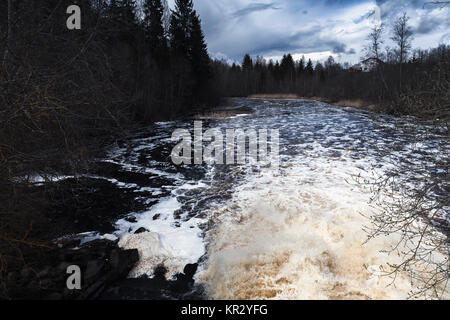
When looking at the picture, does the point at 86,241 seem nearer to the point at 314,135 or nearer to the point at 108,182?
the point at 108,182

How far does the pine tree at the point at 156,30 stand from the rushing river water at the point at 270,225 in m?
19.4

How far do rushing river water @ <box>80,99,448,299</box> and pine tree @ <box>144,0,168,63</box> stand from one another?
19366 millimetres

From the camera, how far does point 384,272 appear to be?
15.3 feet

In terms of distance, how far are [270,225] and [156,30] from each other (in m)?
27.9

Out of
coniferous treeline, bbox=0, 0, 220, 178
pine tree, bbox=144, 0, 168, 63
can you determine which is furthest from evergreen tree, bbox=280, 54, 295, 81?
pine tree, bbox=144, 0, 168, 63

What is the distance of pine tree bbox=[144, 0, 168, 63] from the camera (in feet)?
87.4

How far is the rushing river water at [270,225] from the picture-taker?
462cm

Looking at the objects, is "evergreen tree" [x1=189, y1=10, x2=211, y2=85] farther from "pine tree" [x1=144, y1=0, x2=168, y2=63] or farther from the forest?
"pine tree" [x1=144, y1=0, x2=168, y2=63]

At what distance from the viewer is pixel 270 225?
Answer: 6.38 meters

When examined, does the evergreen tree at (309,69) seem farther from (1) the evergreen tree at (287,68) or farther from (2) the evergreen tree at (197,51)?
(2) the evergreen tree at (197,51)

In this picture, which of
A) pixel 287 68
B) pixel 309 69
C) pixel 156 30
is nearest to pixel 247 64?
pixel 287 68

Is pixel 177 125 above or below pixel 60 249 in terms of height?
above
